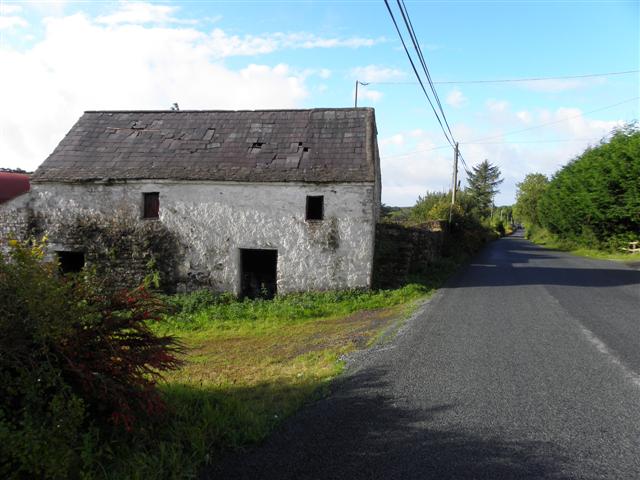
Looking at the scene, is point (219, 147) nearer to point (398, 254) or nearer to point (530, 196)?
point (398, 254)

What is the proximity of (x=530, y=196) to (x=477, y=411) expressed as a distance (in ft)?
205

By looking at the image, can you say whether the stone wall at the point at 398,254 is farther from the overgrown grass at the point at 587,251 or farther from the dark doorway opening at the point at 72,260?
the overgrown grass at the point at 587,251

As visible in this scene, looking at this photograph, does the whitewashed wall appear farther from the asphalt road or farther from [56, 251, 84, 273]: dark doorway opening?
the asphalt road

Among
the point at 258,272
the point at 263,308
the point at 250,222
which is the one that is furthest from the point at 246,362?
the point at 258,272

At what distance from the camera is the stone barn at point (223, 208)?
14.4 meters

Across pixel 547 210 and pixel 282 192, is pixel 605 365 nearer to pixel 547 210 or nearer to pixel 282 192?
pixel 282 192

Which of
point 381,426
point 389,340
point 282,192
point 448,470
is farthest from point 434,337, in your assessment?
point 282,192

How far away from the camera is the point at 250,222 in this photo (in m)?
14.8

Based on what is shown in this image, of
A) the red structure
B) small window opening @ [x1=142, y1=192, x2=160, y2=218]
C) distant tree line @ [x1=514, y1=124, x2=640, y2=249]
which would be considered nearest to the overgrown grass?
distant tree line @ [x1=514, y1=124, x2=640, y2=249]

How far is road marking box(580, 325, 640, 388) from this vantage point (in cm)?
572

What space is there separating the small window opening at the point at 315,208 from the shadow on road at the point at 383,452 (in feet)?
33.6

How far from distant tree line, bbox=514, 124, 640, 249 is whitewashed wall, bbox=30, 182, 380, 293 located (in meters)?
17.2

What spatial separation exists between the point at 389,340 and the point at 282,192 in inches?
301

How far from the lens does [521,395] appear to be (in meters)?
5.20
